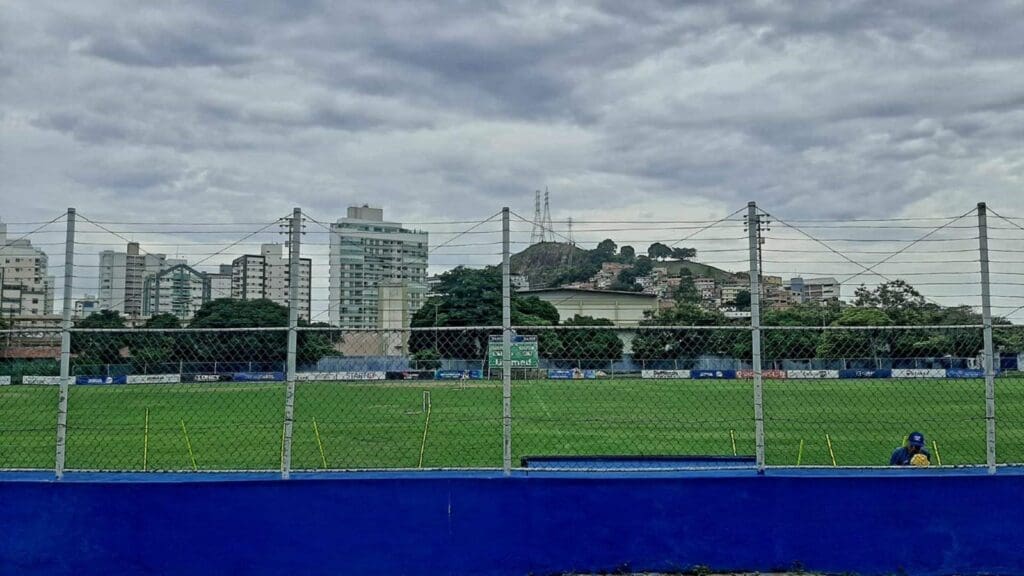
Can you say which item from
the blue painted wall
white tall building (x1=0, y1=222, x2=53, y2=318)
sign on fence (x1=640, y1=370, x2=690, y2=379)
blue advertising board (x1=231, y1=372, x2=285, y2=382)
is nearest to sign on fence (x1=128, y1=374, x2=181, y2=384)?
blue advertising board (x1=231, y1=372, x2=285, y2=382)

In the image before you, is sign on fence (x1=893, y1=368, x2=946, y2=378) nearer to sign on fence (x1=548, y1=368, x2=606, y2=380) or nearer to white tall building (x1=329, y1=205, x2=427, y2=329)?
sign on fence (x1=548, y1=368, x2=606, y2=380)

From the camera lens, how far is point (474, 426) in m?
Result: 23.8

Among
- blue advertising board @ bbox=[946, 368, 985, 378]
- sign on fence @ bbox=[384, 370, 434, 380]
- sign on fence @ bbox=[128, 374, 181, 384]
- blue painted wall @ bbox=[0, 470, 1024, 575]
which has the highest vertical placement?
blue advertising board @ bbox=[946, 368, 985, 378]

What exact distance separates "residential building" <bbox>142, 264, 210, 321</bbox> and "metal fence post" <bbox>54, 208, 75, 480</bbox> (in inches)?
31.9

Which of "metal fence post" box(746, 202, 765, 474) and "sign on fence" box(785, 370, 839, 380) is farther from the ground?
"metal fence post" box(746, 202, 765, 474)

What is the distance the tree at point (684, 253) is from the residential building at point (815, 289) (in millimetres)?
1244

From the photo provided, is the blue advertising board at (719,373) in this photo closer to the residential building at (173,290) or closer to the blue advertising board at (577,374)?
the blue advertising board at (577,374)

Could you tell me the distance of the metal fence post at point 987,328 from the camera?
21.8 ft

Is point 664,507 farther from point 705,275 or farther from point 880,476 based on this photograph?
point 705,275

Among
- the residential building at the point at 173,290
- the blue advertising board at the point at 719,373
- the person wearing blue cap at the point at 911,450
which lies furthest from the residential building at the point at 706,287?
the blue advertising board at the point at 719,373

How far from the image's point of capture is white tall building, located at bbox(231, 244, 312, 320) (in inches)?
269

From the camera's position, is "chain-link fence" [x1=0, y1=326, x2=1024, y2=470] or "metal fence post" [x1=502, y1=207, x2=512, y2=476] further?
"chain-link fence" [x1=0, y1=326, x2=1024, y2=470]

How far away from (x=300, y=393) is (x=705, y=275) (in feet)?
70.6

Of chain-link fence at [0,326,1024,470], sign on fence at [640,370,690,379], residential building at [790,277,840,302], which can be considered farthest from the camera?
sign on fence at [640,370,690,379]
